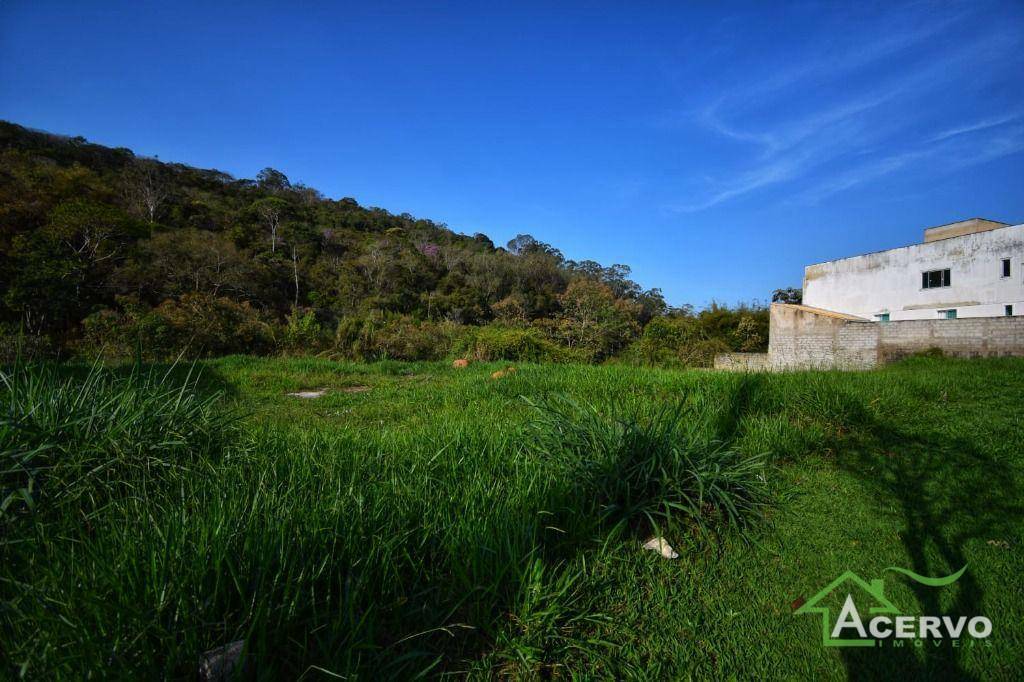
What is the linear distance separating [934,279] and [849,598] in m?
24.9

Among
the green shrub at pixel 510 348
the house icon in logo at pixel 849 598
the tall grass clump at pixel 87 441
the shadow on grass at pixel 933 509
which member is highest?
the green shrub at pixel 510 348

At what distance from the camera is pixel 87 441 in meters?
1.85

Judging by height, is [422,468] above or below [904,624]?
above

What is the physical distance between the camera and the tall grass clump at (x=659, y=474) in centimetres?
204

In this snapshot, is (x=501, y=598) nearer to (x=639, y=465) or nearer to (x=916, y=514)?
(x=639, y=465)

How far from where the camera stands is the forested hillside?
430 inches

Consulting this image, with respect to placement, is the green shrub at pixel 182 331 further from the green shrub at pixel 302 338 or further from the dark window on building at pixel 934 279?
the dark window on building at pixel 934 279

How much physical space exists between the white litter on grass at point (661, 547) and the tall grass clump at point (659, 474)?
2.2 inches

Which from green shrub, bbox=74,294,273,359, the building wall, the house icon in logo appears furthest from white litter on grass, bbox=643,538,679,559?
green shrub, bbox=74,294,273,359

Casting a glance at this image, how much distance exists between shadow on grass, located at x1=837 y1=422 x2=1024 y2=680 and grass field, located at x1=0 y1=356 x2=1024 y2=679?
0.01 m

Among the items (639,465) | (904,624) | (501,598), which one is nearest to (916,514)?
(904,624)

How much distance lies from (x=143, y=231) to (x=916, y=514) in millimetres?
28801

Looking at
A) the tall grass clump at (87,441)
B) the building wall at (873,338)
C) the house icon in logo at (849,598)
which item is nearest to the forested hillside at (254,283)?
the tall grass clump at (87,441)

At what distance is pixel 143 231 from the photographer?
20.8m
